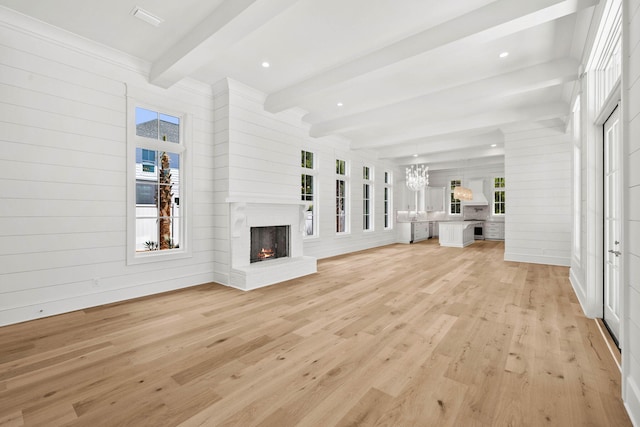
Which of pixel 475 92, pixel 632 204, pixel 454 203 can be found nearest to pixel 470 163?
pixel 454 203

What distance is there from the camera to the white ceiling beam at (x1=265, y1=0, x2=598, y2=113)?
2537 mm

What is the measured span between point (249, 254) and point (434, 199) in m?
9.89

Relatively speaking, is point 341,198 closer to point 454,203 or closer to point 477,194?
point 477,194

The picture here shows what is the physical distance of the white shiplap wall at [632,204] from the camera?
5.24ft

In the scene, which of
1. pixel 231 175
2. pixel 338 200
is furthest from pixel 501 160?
pixel 231 175

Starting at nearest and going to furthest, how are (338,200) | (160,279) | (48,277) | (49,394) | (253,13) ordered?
A: 1. (49,394)
2. (253,13)
3. (48,277)
4. (160,279)
5. (338,200)

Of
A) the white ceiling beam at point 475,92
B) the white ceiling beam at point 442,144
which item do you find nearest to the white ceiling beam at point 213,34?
the white ceiling beam at point 475,92

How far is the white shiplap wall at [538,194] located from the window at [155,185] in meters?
6.72

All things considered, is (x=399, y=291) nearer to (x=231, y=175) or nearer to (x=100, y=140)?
(x=231, y=175)

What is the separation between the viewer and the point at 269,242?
5.29 m

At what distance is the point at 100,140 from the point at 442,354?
173 inches

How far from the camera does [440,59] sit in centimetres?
371

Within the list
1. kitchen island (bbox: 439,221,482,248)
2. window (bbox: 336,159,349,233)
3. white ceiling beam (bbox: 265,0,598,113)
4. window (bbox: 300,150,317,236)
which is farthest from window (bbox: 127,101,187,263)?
kitchen island (bbox: 439,221,482,248)

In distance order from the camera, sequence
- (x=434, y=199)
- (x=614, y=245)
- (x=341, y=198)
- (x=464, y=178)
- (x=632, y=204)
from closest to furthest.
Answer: (x=632, y=204) < (x=614, y=245) < (x=341, y=198) < (x=464, y=178) < (x=434, y=199)
